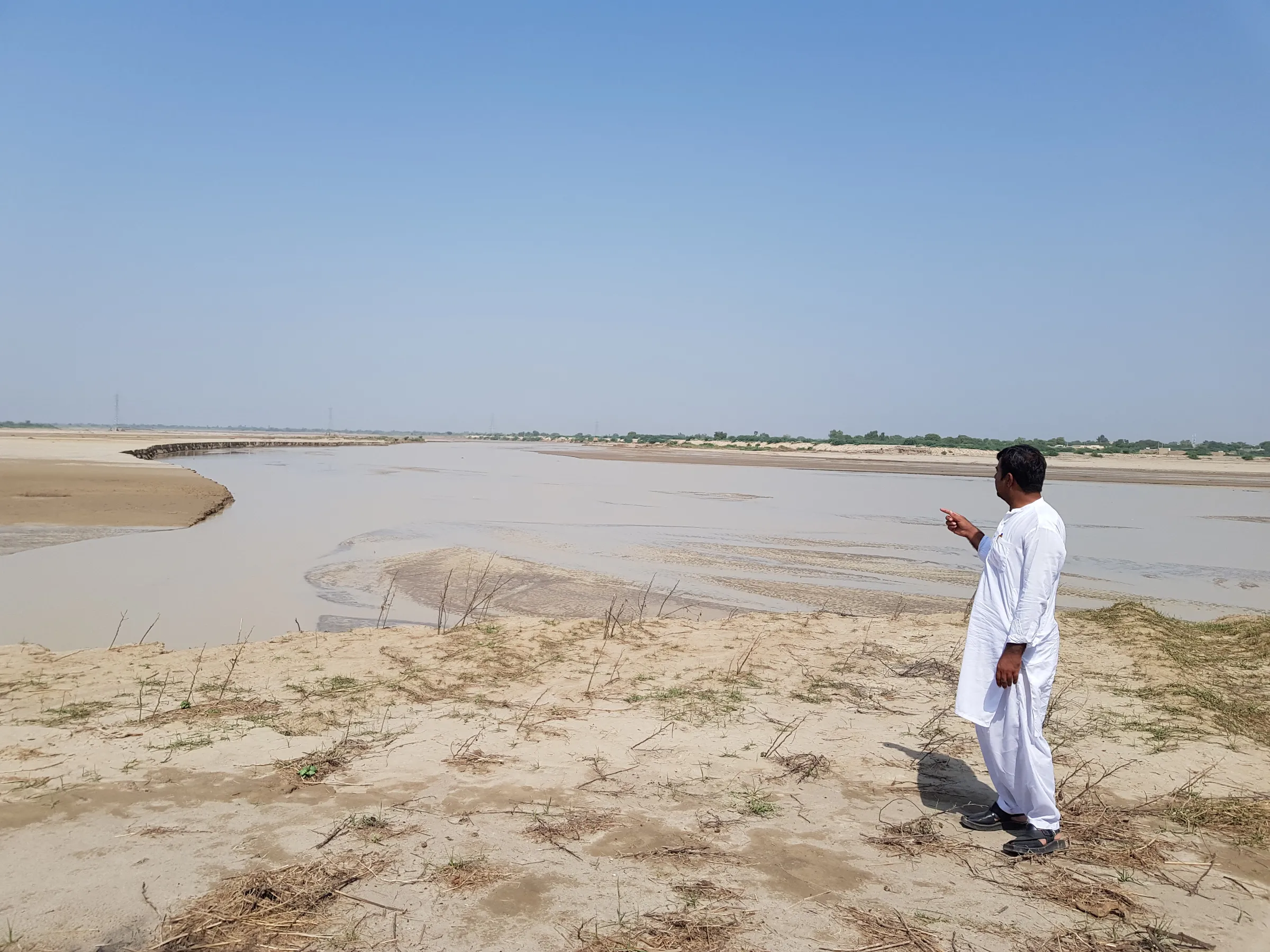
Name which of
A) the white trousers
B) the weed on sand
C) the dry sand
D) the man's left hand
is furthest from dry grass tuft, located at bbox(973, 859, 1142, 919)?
the weed on sand

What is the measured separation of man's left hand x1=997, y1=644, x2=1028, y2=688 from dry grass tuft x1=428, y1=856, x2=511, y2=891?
8.55ft

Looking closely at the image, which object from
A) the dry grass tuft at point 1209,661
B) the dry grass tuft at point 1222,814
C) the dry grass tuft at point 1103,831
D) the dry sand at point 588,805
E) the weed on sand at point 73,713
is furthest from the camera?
the dry grass tuft at point 1209,661

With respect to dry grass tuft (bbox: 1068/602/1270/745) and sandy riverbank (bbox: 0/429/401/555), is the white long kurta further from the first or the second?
sandy riverbank (bbox: 0/429/401/555)

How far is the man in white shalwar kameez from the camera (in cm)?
381

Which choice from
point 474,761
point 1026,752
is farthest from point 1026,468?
point 474,761

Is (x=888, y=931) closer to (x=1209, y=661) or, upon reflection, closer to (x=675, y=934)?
(x=675, y=934)

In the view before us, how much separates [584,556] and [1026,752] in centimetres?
1100

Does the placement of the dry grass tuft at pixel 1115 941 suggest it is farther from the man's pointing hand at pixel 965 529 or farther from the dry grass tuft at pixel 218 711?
the dry grass tuft at pixel 218 711

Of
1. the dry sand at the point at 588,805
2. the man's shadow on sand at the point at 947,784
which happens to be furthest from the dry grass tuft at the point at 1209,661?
the man's shadow on sand at the point at 947,784

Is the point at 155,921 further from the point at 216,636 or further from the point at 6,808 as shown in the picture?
the point at 216,636

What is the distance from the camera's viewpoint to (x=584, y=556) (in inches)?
569

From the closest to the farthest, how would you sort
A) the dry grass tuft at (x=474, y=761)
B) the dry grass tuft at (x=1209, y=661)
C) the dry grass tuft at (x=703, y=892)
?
1. the dry grass tuft at (x=703, y=892)
2. the dry grass tuft at (x=474, y=761)
3. the dry grass tuft at (x=1209, y=661)

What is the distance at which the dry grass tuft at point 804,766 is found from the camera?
4805 millimetres

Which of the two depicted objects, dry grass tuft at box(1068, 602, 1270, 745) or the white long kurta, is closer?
the white long kurta
